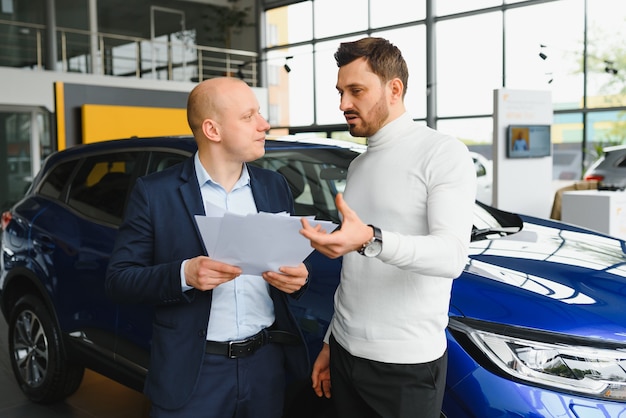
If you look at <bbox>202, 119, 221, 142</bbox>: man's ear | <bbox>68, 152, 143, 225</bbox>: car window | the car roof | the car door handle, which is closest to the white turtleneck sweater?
<bbox>202, 119, 221, 142</bbox>: man's ear

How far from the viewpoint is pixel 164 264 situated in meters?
1.59

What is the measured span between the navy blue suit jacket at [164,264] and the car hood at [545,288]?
731 millimetres

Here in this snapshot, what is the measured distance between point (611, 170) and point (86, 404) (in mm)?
7269

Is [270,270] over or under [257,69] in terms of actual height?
under

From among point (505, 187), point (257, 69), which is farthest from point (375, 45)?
point (257, 69)

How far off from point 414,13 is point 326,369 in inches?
487

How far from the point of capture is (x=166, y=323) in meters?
1.67

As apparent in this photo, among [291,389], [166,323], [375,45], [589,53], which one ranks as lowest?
[291,389]

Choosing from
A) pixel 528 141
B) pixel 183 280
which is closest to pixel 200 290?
pixel 183 280

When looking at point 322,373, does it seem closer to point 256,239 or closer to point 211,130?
point 256,239

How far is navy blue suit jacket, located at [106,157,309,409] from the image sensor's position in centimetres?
163

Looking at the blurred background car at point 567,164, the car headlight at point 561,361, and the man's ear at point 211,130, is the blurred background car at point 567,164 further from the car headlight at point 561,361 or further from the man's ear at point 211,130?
the man's ear at point 211,130

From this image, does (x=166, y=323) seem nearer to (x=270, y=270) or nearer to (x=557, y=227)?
(x=270, y=270)

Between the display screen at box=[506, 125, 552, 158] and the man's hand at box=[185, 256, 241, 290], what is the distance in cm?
660
